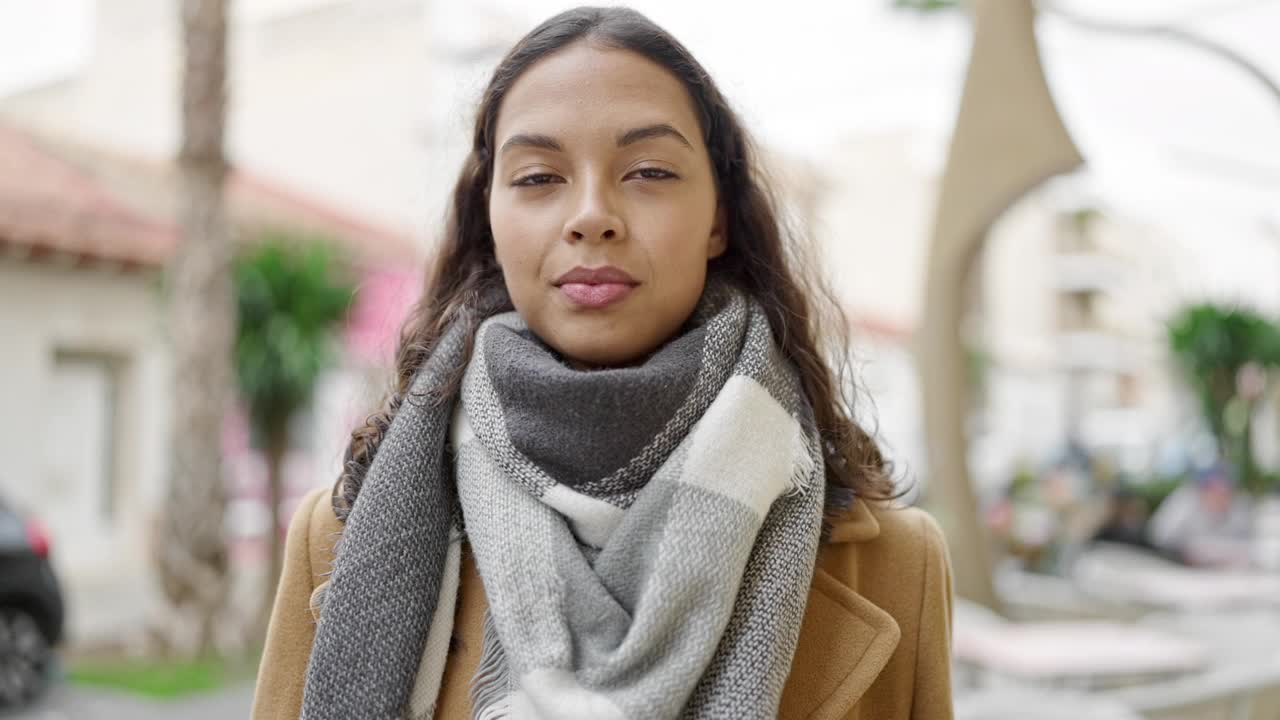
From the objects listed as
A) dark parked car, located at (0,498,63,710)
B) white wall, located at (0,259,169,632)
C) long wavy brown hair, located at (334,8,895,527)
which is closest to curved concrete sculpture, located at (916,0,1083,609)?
long wavy brown hair, located at (334,8,895,527)

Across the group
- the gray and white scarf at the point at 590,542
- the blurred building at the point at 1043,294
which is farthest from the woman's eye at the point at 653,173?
the blurred building at the point at 1043,294

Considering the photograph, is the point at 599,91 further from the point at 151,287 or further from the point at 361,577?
the point at 151,287

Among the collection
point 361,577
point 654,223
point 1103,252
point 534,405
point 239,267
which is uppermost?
point 654,223

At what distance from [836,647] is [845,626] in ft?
0.11


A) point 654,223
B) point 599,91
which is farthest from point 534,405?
point 599,91

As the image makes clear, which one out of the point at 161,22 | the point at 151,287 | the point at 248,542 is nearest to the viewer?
the point at 151,287

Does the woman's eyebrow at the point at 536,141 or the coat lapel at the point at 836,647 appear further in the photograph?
the coat lapel at the point at 836,647

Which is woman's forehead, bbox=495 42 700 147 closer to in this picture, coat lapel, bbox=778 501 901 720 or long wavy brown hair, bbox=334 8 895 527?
long wavy brown hair, bbox=334 8 895 527

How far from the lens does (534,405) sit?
1566 millimetres

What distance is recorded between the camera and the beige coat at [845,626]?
1.66 m

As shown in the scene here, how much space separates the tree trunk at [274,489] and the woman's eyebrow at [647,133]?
8747 millimetres

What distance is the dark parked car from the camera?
7441 mm

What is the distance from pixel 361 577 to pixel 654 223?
58 centimetres

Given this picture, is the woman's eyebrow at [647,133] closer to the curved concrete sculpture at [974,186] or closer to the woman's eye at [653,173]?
the woman's eye at [653,173]
